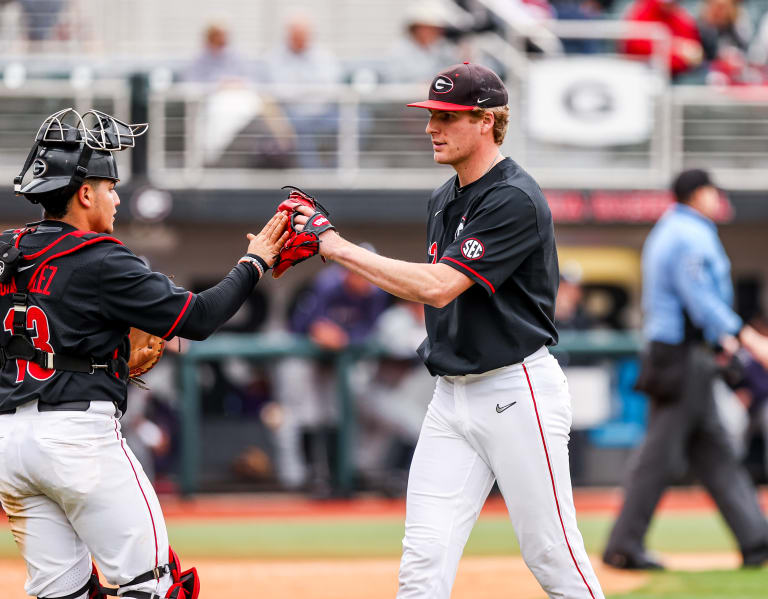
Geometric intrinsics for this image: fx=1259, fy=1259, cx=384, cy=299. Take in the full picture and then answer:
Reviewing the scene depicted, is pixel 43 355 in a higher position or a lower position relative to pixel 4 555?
higher

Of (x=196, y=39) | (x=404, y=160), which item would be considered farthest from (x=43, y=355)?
(x=196, y=39)

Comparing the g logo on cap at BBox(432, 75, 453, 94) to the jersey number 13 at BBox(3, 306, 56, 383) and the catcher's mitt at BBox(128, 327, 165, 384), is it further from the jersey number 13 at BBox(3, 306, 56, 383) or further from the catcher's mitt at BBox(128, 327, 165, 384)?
the jersey number 13 at BBox(3, 306, 56, 383)

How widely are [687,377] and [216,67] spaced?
6825mm

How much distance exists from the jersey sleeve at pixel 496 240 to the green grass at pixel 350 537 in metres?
3.96

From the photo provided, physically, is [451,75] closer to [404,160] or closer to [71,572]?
[71,572]

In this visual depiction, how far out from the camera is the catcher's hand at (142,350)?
4.30 metres

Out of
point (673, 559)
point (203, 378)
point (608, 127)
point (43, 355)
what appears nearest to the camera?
point (43, 355)

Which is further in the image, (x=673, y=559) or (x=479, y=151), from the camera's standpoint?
(x=673, y=559)

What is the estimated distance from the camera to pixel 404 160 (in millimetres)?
12375

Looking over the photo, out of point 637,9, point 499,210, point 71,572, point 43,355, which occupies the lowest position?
point 71,572

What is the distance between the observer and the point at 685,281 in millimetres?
6660

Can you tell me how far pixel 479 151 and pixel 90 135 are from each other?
131cm

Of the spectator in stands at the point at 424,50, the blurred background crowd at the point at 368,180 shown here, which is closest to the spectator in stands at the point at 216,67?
the blurred background crowd at the point at 368,180

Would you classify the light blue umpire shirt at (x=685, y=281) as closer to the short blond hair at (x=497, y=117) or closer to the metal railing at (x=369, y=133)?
Result: the short blond hair at (x=497, y=117)
